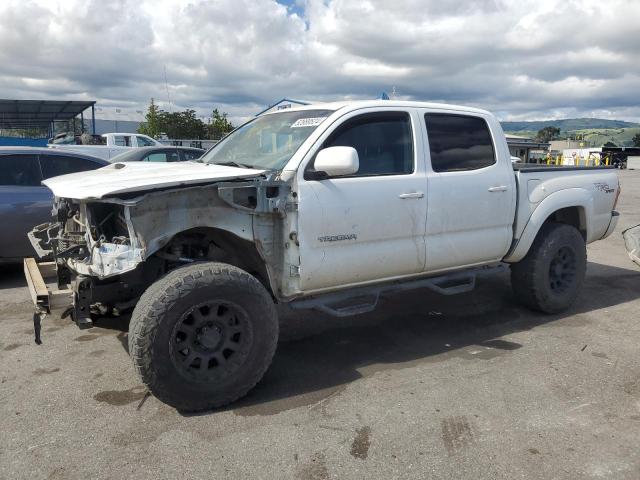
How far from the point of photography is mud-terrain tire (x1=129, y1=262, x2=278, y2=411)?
10.5 ft

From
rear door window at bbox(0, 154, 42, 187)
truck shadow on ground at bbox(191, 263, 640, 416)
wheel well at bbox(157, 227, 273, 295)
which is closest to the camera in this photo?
wheel well at bbox(157, 227, 273, 295)

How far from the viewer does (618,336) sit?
15.9 ft

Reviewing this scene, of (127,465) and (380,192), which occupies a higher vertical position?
(380,192)

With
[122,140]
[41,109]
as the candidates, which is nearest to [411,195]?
[122,140]

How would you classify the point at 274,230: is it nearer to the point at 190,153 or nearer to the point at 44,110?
the point at 190,153

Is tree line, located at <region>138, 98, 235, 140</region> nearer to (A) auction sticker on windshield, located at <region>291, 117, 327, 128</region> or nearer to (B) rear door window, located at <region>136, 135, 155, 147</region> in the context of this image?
(B) rear door window, located at <region>136, 135, 155, 147</region>

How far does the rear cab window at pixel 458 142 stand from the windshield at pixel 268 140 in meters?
0.95

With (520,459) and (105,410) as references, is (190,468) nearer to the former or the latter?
(105,410)

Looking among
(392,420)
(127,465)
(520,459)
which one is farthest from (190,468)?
(520,459)

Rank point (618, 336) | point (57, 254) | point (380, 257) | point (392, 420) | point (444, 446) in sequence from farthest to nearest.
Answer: point (618, 336), point (380, 257), point (57, 254), point (392, 420), point (444, 446)

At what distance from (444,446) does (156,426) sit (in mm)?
1683

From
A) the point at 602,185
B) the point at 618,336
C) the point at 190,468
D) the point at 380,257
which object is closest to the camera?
the point at 190,468

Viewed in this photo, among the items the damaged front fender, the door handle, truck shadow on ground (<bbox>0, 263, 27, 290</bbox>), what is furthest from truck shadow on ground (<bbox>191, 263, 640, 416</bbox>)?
truck shadow on ground (<bbox>0, 263, 27, 290</bbox>)

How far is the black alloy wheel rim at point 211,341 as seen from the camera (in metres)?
3.32
